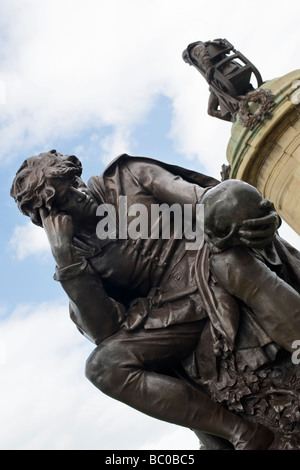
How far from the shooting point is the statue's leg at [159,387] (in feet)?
11.6

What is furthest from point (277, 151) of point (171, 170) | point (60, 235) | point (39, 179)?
point (60, 235)

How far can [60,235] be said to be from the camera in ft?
12.9

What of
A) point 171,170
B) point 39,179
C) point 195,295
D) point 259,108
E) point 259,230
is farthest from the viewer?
point 259,108

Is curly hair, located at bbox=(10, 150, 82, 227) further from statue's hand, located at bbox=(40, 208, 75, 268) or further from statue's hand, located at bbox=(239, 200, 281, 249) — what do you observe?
statue's hand, located at bbox=(239, 200, 281, 249)

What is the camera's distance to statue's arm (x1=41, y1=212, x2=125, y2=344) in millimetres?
3838

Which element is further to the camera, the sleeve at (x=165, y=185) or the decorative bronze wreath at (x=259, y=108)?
the decorative bronze wreath at (x=259, y=108)

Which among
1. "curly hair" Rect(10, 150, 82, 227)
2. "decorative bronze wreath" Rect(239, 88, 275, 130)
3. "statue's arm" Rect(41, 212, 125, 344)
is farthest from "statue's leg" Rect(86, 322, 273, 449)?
"decorative bronze wreath" Rect(239, 88, 275, 130)

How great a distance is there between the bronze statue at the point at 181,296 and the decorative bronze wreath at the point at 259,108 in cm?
678

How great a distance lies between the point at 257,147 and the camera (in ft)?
36.5

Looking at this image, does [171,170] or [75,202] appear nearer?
[75,202]

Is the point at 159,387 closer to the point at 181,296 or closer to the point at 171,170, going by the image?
the point at 181,296

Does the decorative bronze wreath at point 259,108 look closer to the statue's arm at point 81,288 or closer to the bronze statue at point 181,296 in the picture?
the bronze statue at point 181,296

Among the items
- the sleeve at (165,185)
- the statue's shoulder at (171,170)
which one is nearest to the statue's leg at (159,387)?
the sleeve at (165,185)

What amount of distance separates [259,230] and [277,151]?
8.03m
